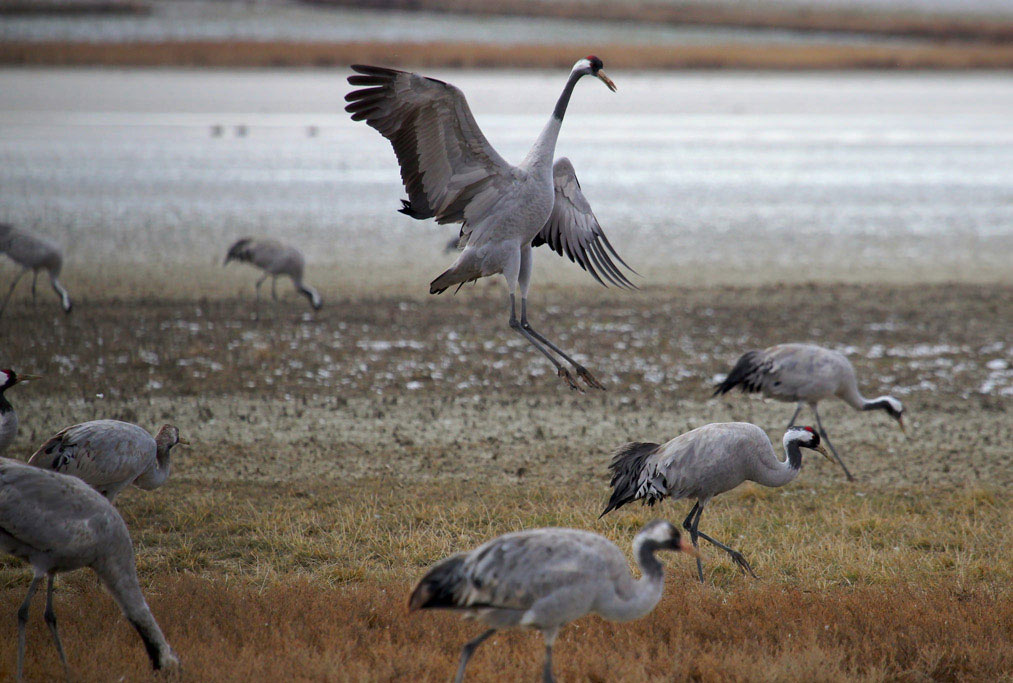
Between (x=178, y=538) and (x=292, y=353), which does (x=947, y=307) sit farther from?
(x=178, y=538)

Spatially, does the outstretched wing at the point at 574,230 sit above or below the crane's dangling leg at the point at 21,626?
above

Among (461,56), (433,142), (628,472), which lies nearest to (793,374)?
(628,472)

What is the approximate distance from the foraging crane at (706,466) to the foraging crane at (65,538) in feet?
8.52

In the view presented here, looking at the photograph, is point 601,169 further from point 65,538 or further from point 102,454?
point 65,538

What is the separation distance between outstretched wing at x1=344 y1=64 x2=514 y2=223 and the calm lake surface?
27.0 feet

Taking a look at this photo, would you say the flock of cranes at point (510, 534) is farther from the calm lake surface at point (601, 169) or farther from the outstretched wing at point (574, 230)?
the calm lake surface at point (601, 169)

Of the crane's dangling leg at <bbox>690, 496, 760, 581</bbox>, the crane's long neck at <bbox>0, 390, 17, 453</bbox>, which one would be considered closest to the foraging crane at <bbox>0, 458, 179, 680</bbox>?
the crane's long neck at <bbox>0, 390, 17, 453</bbox>

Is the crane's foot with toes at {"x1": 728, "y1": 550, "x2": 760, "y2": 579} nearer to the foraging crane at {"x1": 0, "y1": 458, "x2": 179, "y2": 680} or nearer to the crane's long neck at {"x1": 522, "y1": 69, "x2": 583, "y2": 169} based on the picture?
the crane's long neck at {"x1": 522, "y1": 69, "x2": 583, "y2": 169}

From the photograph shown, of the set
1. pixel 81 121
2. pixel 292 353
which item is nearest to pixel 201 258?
pixel 292 353

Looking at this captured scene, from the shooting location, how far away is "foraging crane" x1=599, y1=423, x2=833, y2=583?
6.28 metres

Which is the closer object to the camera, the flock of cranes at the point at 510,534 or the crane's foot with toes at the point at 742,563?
the flock of cranes at the point at 510,534

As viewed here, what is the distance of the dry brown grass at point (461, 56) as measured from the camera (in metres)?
38.3

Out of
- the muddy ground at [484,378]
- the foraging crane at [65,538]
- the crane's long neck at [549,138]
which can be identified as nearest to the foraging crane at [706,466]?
the muddy ground at [484,378]

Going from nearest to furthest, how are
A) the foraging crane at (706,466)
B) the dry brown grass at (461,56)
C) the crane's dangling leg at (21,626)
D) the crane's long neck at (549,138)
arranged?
the crane's dangling leg at (21,626) → the foraging crane at (706,466) → the crane's long neck at (549,138) → the dry brown grass at (461,56)
